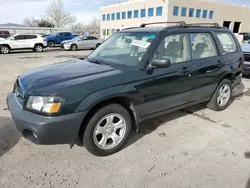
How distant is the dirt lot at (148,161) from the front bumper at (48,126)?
18.0 inches

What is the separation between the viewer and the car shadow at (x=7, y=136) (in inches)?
124

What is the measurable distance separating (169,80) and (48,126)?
1958mm

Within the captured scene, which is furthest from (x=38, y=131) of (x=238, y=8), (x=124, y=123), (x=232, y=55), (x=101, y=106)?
(x=238, y=8)

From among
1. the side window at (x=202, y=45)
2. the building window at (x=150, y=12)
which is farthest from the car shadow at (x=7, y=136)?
the building window at (x=150, y=12)

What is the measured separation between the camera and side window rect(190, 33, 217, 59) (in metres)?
3.81

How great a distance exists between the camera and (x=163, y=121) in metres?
4.10

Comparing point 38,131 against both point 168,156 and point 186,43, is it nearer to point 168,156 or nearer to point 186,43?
point 168,156

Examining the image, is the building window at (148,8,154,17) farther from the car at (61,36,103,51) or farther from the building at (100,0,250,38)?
the car at (61,36,103,51)

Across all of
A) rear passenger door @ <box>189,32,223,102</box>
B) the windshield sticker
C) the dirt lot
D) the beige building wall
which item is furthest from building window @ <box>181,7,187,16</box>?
the windshield sticker

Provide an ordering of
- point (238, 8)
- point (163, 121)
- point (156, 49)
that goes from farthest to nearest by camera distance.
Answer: point (238, 8) < point (163, 121) < point (156, 49)

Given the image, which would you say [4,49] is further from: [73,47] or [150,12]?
[150,12]

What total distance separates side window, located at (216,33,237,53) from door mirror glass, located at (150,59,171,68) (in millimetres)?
2038

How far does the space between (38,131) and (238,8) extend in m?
54.1

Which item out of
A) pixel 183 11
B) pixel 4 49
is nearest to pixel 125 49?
pixel 4 49
